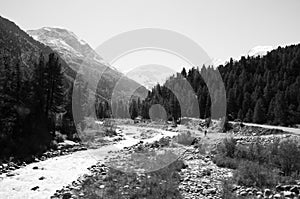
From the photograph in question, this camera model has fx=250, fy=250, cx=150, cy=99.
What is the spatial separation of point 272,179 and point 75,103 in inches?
1951

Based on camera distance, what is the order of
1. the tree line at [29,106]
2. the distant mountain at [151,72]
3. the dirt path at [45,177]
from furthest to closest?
the distant mountain at [151,72], the tree line at [29,106], the dirt path at [45,177]

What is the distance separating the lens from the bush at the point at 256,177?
1541cm

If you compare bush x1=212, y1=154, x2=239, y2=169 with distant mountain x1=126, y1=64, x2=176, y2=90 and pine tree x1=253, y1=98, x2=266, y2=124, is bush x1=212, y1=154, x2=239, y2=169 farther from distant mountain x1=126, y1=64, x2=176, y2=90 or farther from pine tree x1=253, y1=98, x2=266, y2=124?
pine tree x1=253, y1=98, x2=266, y2=124

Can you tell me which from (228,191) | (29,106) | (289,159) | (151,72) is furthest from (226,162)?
(151,72)

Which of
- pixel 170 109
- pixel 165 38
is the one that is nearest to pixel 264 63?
pixel 170 109

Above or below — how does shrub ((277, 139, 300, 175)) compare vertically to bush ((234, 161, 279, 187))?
above

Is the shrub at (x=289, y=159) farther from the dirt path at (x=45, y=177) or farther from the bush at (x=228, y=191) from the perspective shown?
the dirt path at (x=45, y=177)

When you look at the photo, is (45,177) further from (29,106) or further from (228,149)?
(29,106)

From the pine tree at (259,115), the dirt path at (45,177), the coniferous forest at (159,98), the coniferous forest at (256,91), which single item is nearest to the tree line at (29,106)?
the coniferous forest at (159,98)

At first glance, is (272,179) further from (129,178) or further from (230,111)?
(230,111)

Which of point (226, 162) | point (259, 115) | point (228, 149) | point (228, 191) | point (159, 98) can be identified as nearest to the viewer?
point (228, 191)

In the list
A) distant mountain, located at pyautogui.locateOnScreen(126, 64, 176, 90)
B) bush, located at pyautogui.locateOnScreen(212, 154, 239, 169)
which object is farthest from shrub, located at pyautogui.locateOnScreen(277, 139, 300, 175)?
distant mountain, located at pyautogui.locateOnScreen(126, 64, 176, 90)

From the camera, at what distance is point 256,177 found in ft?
52.5

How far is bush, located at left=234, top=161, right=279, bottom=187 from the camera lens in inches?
607
